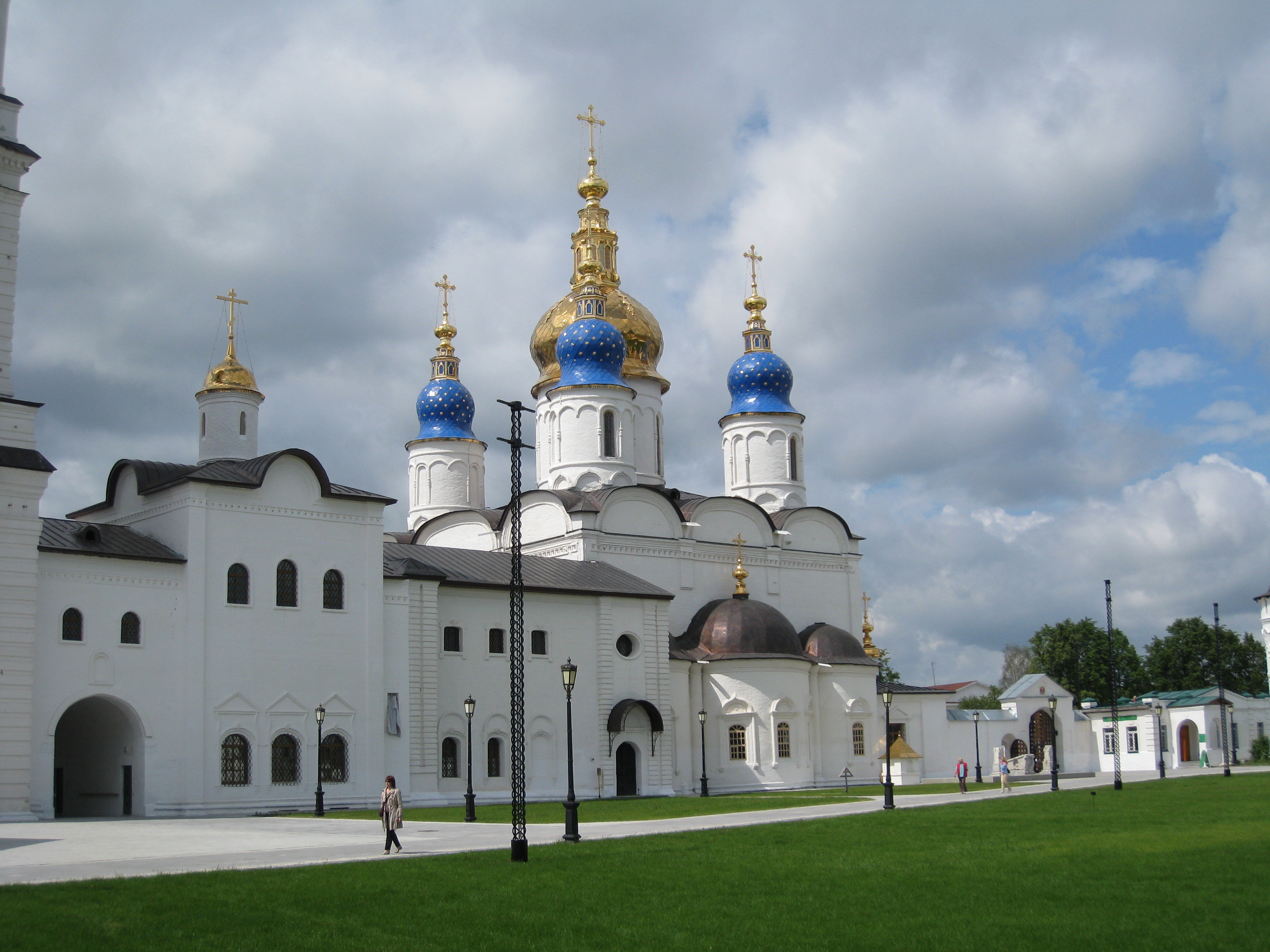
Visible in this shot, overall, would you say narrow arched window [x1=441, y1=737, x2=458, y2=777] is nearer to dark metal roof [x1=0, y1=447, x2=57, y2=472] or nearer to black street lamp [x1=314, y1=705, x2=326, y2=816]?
black street lamp [x1=314, y1=705, x2=326, y2=816]

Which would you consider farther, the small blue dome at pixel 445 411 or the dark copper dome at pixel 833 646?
the small blue dome at pixel 445 411

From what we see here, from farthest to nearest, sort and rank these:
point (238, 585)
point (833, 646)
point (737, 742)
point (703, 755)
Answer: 1. point (833, 646)
2. point (737, 742)
3. point (703, 755)
4. point (238, 585)

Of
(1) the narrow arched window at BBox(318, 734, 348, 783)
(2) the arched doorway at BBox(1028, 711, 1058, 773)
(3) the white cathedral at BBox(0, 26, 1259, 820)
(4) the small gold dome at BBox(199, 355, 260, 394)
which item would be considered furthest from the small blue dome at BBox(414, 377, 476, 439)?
(2) the arched doorway at BBox(1028, 711, 1058, 773)

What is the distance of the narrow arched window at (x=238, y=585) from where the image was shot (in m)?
29.5

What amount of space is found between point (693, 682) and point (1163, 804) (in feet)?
54.2

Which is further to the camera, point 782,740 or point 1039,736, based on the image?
point 1039,736

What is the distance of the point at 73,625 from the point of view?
2708cm

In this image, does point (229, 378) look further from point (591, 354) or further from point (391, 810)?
point (391, 810)

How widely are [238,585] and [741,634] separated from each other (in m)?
14.7

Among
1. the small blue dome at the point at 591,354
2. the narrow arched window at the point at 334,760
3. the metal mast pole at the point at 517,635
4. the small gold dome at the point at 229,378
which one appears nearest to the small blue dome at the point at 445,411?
the small blue dome at the point at 591,354

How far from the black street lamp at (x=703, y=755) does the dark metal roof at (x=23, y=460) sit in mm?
17753

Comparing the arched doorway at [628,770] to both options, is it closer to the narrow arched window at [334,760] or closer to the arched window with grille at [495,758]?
the arched window with grille at [495,758]

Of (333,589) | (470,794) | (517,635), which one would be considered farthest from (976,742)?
(517,635)

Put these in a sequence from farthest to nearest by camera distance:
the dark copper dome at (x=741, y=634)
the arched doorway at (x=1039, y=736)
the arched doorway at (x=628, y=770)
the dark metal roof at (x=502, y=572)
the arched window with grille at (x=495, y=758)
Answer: the arched doorway at (x=1039, y=736) → the dark copper dome at (x=741, y=634) → the arched doorway at (x=628, y=770) → the arched window with grille at (x=495, y=758) → the dark metal roof at (x=502, y=572)
